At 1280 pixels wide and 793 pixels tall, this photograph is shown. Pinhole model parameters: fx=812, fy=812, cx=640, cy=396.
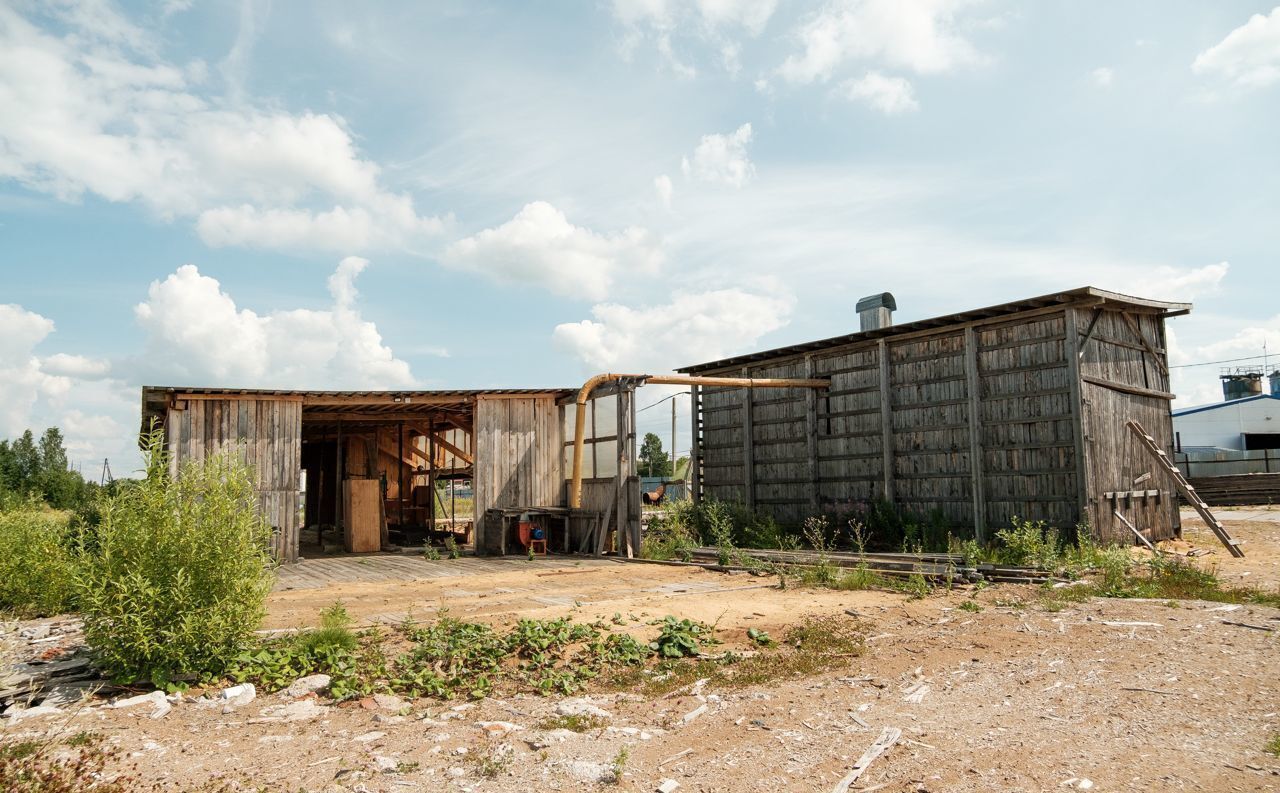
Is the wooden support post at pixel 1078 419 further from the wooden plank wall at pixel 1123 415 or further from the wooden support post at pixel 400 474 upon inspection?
the wooden support post at pixel 400 474

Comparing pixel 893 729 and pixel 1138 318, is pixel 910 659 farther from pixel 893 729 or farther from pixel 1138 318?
pixel 1138 318

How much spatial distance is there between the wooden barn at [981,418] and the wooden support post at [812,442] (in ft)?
0.10

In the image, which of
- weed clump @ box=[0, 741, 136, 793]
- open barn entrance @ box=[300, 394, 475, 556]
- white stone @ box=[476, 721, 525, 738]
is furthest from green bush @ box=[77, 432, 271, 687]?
open barn entrance @ box=[300, 394, 475, 556]

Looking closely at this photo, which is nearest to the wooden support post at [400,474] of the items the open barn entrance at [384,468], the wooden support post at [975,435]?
the open barn entrance at [384,468]

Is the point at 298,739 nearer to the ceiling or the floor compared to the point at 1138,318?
nearer to the floor

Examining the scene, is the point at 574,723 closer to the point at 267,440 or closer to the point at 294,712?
the point at 294,712

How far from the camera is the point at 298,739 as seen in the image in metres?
5.16

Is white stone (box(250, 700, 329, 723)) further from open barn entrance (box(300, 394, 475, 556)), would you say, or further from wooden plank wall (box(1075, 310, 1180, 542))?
wooden plank wall (box(1075, 310, 1180, 542))

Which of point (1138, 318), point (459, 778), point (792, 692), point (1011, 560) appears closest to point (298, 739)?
point (459, 778)

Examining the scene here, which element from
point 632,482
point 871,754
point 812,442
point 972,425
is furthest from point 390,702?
point 812,442

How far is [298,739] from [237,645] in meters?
1.90

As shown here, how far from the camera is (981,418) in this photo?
46.6 ft

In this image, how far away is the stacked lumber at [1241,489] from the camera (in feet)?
81.7

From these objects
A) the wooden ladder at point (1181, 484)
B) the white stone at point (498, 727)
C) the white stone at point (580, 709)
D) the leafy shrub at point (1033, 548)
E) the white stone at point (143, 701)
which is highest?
the wooden ladder at point (1181, 484)
